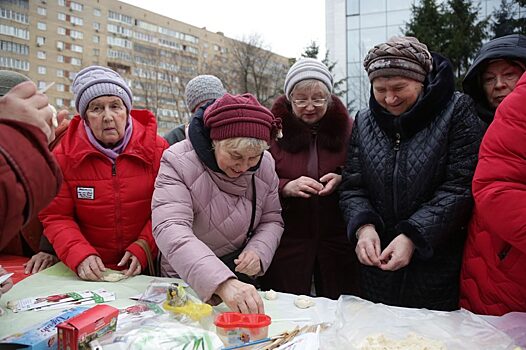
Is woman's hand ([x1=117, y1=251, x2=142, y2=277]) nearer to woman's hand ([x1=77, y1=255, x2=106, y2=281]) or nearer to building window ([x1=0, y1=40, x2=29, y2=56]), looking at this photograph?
→ woman's hand ([x1=77, y1=255, x2=106, y2=281])

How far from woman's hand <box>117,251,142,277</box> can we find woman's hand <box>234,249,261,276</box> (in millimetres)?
506

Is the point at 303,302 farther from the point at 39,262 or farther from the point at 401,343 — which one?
the point at 39,262

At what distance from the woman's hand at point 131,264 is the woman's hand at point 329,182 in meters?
0.92

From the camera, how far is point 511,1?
13750 millimetres

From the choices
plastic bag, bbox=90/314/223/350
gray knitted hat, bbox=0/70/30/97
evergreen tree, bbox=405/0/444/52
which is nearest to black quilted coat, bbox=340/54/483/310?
plastic bag, bbox=90/314/223/350

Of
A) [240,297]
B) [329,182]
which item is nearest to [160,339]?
[240,297]

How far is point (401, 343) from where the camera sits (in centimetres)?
123

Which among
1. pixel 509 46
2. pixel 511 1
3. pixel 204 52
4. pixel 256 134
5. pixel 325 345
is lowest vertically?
pixel 325 345

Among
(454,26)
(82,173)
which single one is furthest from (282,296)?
(454,26)

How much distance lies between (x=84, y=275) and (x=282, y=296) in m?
0.86

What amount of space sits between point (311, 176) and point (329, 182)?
0.57 ft

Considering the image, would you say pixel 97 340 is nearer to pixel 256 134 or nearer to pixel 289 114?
pixel 256 134

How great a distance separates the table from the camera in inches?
56.5

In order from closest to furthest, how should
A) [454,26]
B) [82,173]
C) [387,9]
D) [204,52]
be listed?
[82,173] → [454,26] → [387,9] → [204,52]
